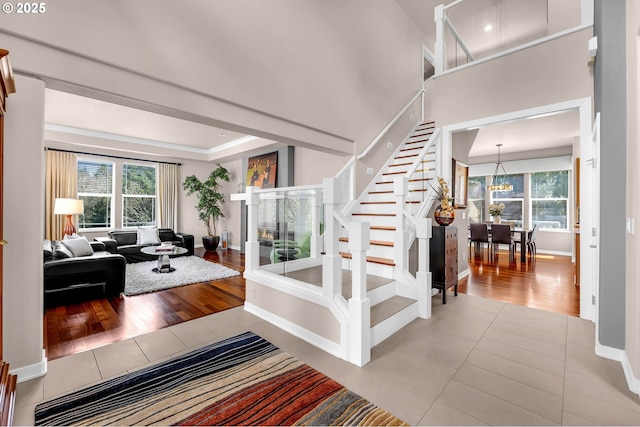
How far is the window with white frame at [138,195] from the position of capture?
7609mm

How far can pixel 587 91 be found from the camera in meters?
3.42

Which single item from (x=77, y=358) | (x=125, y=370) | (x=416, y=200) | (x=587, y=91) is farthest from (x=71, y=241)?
(x=587, y=91)

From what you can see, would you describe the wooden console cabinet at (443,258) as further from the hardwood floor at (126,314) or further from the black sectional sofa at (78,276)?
the black sectional sofa at (78,276)

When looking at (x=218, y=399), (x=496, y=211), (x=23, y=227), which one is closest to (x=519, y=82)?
(x=496, y=211)

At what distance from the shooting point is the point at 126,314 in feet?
11.0

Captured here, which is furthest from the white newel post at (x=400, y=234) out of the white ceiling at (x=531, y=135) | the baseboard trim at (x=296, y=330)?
the white ceiling at (x=531, y=135)

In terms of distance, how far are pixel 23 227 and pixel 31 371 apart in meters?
1.05

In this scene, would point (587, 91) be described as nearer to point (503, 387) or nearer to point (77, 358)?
point (503, 387)

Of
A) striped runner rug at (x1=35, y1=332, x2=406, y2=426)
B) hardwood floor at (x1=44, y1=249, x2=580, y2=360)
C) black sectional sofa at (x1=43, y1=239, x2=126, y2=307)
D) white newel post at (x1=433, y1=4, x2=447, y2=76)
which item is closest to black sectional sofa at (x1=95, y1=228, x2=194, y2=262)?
black sectional sofa at (x1=43, y1=239, x2=126, y2=307)

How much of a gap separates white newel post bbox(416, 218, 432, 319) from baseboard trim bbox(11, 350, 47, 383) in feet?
11.1

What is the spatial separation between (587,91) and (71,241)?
719cm

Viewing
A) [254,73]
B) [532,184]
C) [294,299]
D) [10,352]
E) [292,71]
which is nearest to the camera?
[10,352]

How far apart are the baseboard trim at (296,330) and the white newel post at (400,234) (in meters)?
1.33

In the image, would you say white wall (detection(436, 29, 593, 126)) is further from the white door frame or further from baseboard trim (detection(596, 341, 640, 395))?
baseboard trim (detection(596, 341, 640, 395))
